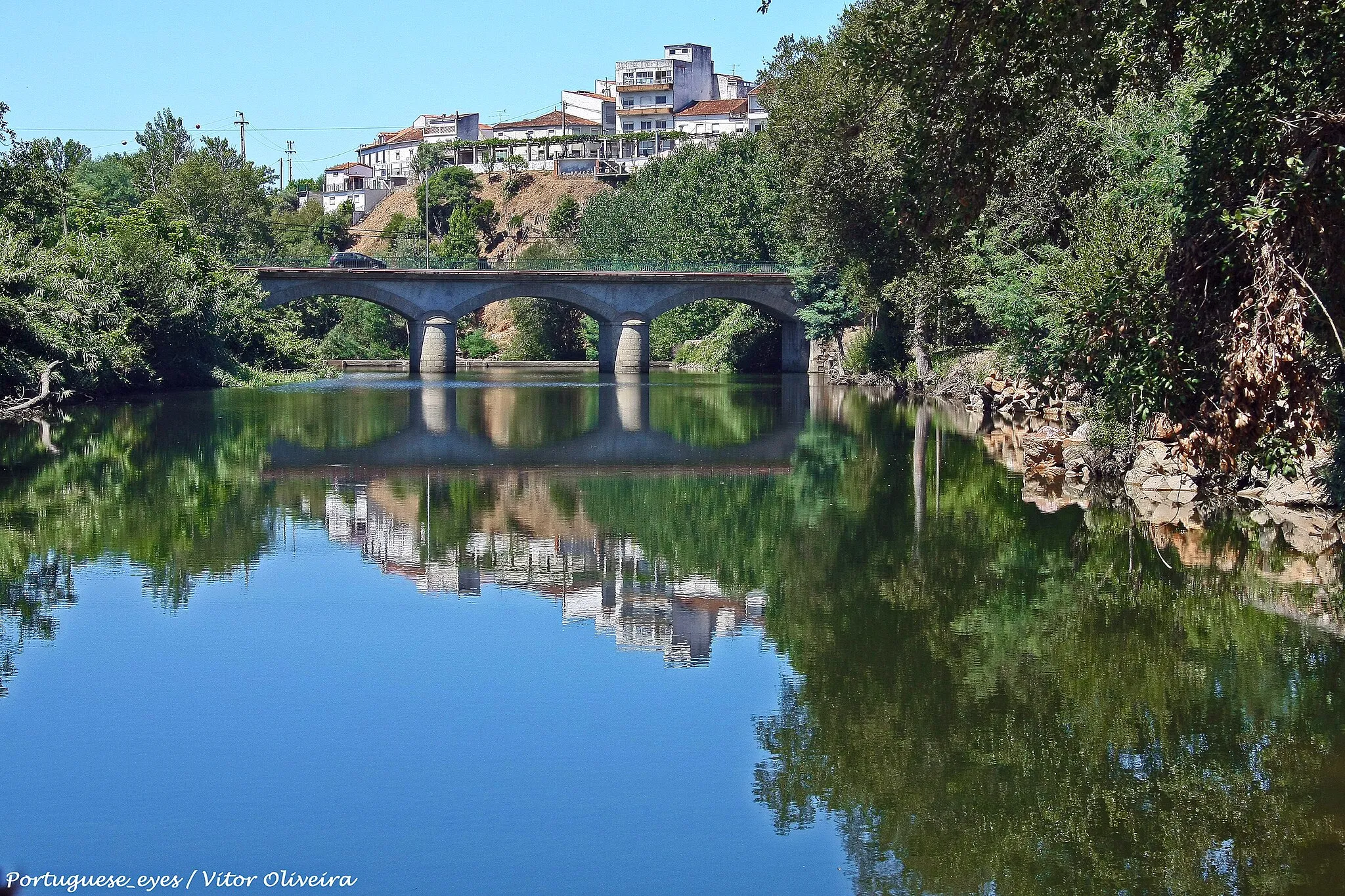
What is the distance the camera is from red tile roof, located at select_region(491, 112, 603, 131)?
140500 mm

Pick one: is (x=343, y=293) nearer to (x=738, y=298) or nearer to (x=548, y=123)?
(x=738, y=298)

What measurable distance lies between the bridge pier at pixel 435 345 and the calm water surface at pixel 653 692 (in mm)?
45424

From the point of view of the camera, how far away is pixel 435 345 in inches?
2724

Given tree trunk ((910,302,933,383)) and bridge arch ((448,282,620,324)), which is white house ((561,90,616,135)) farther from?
tree trunk ((910,302,933,383))

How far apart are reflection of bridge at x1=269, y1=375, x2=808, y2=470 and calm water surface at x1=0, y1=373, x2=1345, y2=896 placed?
4554 millimetres

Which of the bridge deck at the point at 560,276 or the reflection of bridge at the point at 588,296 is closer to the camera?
the bridge deck at the point at 560,276

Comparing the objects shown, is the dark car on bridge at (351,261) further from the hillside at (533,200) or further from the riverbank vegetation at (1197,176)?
the riverbank vegetation at (1197,176)

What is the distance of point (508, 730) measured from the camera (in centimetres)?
1077

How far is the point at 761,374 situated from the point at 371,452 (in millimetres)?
40765

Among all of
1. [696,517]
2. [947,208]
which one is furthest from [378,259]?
[947,208]

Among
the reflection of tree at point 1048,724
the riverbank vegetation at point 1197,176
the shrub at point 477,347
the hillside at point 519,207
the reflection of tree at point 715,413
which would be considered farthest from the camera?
the hillside at point 519,207

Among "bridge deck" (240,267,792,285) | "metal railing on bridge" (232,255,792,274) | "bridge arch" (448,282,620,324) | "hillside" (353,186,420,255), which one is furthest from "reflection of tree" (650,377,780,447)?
"hillside" (353,186,420,255)

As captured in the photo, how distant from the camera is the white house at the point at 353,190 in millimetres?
138750

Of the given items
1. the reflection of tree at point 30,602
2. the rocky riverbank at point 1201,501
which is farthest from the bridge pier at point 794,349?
the reflection of tree at point 30,602
